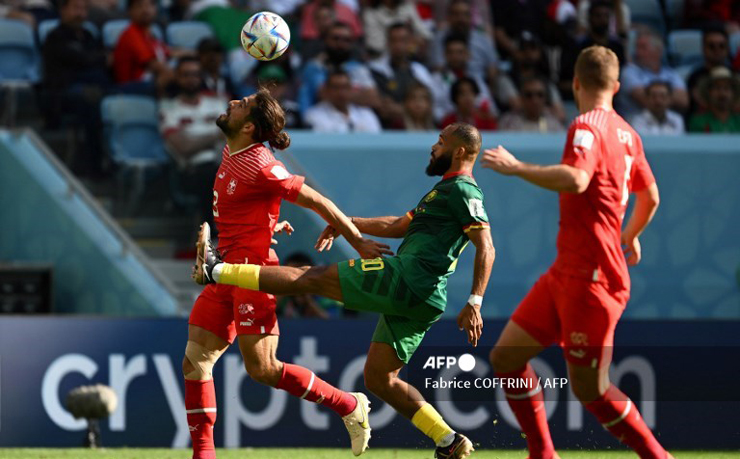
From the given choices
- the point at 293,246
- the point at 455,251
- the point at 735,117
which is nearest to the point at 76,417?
the point at 293,246

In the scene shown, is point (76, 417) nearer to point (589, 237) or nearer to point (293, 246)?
point (293, 246)

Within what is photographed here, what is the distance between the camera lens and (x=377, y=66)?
14.8 metres

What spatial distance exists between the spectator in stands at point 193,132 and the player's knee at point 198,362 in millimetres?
4642

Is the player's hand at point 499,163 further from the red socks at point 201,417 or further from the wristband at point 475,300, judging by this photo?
the red socks at point 201,417

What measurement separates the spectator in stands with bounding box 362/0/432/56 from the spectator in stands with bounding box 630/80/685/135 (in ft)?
8.74

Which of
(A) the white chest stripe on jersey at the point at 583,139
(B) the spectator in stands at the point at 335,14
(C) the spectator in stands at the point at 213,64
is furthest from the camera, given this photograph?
(B) the spectator in stands at the point at 335,14

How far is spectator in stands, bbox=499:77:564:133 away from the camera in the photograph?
1433 cm

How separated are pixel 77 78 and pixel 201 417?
6.82 metres

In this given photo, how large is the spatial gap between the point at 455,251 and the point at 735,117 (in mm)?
7554

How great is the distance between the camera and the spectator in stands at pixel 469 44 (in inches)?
609

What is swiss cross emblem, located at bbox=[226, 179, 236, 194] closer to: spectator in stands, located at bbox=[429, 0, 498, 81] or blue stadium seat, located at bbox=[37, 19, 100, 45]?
blue stadium seat, located at bbox=[37, 19, 100, 45]

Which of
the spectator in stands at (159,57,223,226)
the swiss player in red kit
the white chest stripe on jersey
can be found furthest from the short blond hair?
the spectator in stands at (159,57,223,226)

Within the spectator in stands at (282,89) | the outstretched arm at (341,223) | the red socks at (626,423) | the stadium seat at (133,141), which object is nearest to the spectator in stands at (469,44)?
the spectator in stands at (282,89)

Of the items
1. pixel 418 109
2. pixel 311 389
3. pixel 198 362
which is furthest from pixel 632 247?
pixel 418 109
